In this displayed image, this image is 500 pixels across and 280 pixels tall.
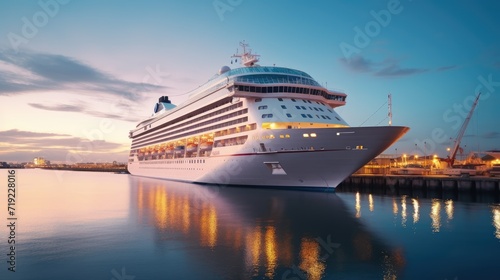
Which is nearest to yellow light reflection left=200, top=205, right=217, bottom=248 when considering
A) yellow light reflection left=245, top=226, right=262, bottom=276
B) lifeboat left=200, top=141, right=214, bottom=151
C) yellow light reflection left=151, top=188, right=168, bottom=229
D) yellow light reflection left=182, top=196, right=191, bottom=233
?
yellow light reflection left=182, top=196, right=191, bottom=233

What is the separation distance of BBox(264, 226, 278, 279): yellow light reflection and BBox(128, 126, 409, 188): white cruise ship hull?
1309 cm

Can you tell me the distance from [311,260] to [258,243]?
3.27 metres

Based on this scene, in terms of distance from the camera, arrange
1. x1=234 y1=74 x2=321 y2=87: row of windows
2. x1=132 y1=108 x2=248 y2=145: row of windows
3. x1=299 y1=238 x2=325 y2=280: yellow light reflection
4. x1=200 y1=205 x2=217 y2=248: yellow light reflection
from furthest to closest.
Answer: x1=234 y1=74 x2=321 y2=87: row of windows, x1=132 y1=108 x2=248 y2=145: row of windows, x1=200 y1=205 x2=217 y2=248: yellow light reflection, x1=299 y1=238 x2=325 y2=280: yellow light reflection

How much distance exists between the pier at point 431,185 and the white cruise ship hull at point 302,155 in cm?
1479

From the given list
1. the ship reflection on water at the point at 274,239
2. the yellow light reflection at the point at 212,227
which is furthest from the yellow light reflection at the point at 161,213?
the yellow light reflection at the point at 212,227

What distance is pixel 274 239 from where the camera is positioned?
16.7 metres

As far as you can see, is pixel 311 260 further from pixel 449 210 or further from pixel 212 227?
pixel 449 210

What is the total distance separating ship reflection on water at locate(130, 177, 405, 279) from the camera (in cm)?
1245

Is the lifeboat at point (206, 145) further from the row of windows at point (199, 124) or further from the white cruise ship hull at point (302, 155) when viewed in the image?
the white cruise ship hull at point (302, 155)

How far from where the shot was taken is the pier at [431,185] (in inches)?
1574

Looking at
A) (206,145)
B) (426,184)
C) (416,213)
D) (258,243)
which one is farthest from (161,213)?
(426,184)

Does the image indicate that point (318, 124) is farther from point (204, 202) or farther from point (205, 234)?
point (205, 234)

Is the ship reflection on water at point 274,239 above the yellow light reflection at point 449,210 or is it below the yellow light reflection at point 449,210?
above

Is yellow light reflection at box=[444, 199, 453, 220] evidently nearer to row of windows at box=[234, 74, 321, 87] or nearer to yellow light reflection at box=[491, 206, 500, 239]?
yellow light reflection at box=[491, 206, 500, 239]
